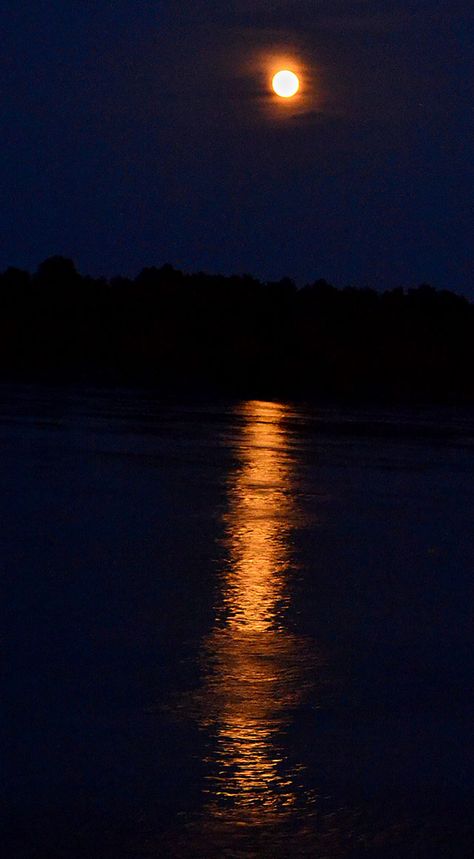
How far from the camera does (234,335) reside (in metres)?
71.2

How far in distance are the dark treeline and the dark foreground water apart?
36150 millimetres

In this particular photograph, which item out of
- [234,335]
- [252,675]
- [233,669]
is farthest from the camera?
[234,335]

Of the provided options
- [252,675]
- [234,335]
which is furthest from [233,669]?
[234,335]

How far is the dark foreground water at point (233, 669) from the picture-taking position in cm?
557

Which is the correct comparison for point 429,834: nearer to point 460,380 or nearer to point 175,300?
point 460,380

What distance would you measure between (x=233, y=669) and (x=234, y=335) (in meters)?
63.5

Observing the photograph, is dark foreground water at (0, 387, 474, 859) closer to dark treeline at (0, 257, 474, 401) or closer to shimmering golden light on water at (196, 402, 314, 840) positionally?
shimmering golden light on water at (196, 402, 314, 840)

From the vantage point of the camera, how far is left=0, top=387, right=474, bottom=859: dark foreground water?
18.3ft

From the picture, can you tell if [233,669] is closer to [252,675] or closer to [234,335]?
[252,675]

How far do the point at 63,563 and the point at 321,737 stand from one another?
15.7 feet

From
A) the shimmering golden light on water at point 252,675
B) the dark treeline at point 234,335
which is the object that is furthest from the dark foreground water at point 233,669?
the dark treeline at point 234,335

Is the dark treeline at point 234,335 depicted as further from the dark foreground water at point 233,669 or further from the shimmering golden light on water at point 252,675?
the shimmering golden light on water at point 252,675

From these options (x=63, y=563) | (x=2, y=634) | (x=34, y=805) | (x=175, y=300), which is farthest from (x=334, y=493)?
(x=175, y=300)

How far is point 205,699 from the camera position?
7297 mm
